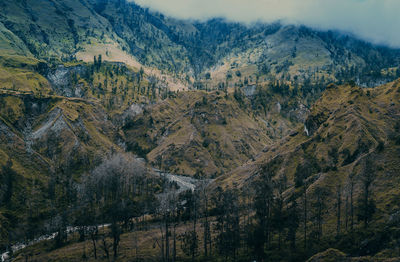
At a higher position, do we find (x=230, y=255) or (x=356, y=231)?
(x=356, y=231)

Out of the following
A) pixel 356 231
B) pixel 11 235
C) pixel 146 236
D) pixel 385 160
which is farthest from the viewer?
pixel 11 235

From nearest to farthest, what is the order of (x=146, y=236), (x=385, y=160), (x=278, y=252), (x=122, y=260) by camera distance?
(x=278, y=252), (x=122, y=260), (x=385, y=160), (x=146, y=236)

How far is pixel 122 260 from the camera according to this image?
13875 cm

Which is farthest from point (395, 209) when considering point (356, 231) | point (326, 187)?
point (326, 187)

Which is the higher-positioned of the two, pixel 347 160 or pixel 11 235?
pixel 347 160

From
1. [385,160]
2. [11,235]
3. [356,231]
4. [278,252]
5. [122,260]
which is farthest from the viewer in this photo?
[11,235]

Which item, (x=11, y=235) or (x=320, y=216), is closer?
(x=320, y=216)

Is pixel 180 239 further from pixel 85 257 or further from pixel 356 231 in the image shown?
pixel 356 231

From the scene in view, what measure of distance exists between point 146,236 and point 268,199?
185ft

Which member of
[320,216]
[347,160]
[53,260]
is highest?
[347,160]

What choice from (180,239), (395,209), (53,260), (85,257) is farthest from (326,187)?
(53,260)

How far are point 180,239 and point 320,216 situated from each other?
2259 inches

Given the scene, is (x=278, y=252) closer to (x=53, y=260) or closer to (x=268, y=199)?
(x=268, y=199)

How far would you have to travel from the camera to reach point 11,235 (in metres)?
177
